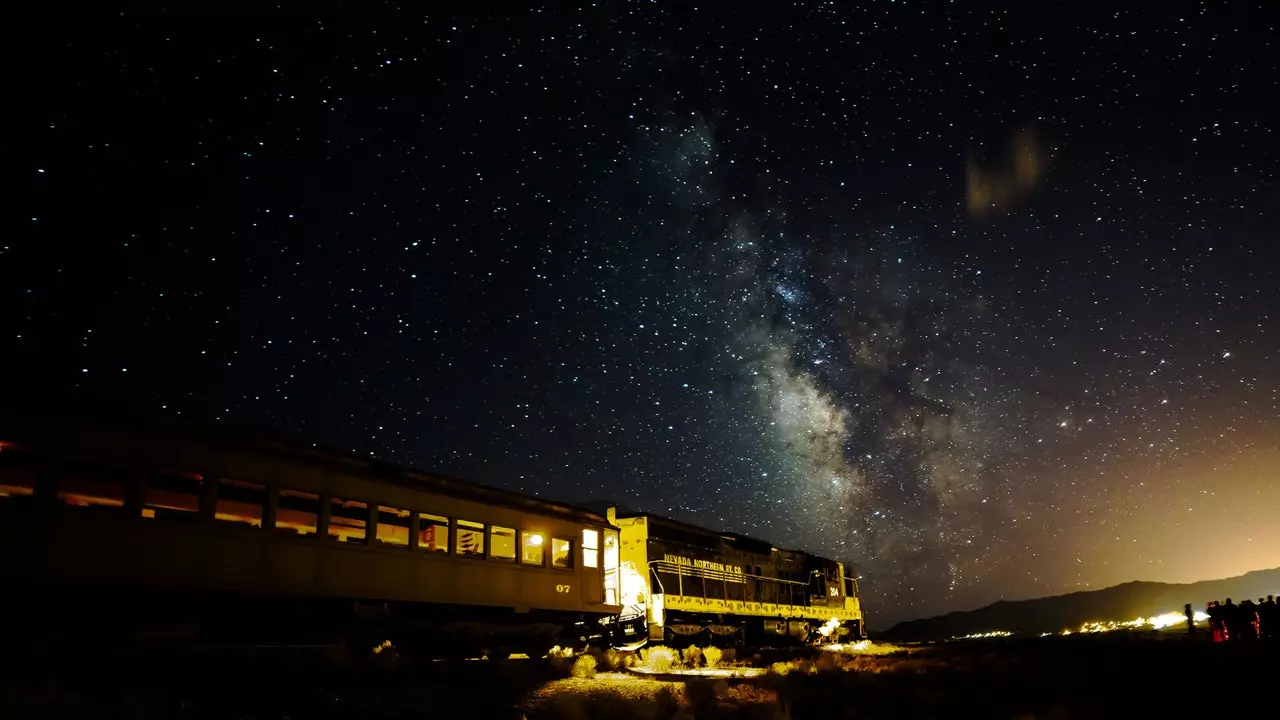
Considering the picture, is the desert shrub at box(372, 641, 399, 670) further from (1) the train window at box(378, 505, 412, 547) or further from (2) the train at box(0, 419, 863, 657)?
(1) the train window at box(378, 505, 412, 547)

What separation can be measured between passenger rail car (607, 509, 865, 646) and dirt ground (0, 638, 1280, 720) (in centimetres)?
678

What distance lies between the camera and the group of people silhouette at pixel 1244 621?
17.5 m

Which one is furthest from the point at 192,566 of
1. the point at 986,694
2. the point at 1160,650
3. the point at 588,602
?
the point at 1160,650

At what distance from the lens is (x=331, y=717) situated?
23.9ft

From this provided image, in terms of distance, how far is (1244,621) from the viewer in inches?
730

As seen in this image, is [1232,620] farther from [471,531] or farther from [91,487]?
[91,487]

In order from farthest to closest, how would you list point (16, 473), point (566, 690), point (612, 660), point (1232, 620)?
point (1232, 620) < point (612, 660) < point (566, 690) < point (16, 473)

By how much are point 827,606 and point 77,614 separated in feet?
88.5

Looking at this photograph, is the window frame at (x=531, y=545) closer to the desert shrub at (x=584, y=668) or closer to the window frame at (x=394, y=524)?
the desert shrub at (x=584, y=668)

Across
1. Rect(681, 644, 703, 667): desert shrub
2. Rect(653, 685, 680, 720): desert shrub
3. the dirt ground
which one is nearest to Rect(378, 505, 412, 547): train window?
the dirt ground

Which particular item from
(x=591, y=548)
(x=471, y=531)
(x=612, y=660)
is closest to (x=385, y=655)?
(x=471, y=531)

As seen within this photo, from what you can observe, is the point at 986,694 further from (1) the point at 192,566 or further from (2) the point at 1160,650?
(1) the point at 192,566

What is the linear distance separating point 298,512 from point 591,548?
7988 millimetres

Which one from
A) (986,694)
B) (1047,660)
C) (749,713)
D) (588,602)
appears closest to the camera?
(749,713)
